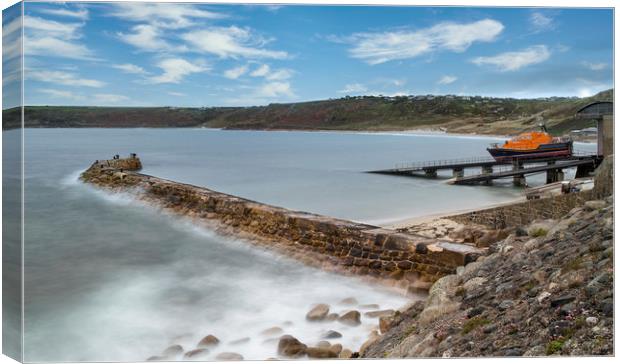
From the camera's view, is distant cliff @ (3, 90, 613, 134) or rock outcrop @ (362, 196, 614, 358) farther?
distant cliff @ (3, 90, 613, 134)

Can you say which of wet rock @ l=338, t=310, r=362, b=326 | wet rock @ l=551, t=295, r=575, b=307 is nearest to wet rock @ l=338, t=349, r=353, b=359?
wet rock @ l=338, t=310, r=362, b=326

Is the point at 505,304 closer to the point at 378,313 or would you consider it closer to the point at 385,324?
the point at 385,324

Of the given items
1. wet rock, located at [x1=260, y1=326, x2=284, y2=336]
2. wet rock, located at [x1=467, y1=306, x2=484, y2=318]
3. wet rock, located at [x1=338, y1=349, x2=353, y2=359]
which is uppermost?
Answer: wet rock, located at [x1=467, y1=306, x2=484, y2=318]

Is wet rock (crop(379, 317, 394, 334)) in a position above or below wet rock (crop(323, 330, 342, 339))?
above

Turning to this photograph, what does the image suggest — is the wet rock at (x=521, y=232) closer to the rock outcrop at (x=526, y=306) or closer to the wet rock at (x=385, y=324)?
the rock outcrop at (x=526, y=306)

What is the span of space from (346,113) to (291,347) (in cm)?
376

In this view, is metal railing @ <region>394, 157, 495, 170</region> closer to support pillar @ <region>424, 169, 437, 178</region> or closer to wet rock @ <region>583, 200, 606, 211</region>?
support pillar @ <region>424, 169, 437, 178</region>

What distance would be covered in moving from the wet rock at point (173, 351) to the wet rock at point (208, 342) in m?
0.16

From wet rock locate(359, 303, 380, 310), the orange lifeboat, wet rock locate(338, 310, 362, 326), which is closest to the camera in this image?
wet rock locate(338, 310, 362, 326)

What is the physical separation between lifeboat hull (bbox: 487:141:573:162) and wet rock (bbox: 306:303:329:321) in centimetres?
819

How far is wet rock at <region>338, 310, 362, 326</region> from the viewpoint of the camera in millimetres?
4973

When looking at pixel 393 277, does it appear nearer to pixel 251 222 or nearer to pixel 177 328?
pixel 177 328

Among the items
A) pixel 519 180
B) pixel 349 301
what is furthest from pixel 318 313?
pixel 519 180

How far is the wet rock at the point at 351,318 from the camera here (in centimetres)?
497
